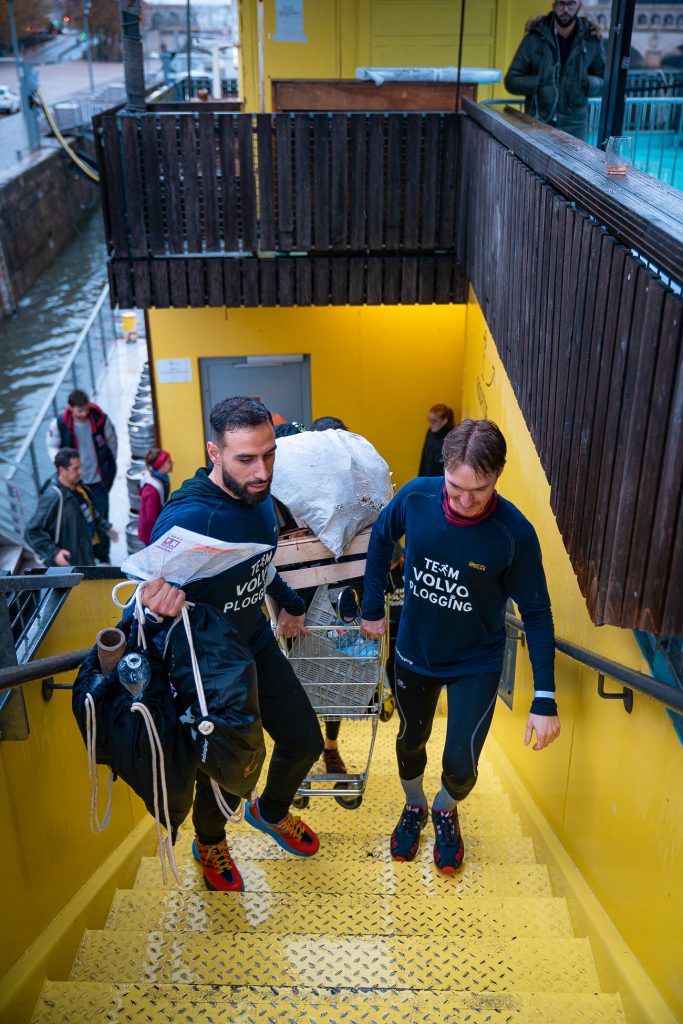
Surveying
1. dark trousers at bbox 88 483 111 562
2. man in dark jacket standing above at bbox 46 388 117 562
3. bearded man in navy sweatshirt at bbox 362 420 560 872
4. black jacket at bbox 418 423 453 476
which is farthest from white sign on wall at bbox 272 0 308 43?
bearded man in navy sweatshirt at bbox 362 420 560 872

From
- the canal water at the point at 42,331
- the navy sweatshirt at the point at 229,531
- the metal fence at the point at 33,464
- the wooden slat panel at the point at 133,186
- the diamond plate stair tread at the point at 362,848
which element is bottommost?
the canal water at the point at 42,331

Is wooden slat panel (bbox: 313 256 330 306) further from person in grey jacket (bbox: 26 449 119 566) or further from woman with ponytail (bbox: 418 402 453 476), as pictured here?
person in grey jacket (bbox: 26 449 119 566)

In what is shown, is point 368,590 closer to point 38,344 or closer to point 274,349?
A: point 274,349

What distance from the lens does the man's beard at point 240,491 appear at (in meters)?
3.50

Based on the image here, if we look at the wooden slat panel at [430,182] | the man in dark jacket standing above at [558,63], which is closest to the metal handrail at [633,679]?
the man in dark jacket standing above at [558,63]

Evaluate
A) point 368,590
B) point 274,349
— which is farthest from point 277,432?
point 274,349

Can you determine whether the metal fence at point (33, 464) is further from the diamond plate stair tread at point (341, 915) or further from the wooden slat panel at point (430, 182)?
the diamond plate stair tread at point (341, 915)

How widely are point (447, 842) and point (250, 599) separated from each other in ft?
5.23

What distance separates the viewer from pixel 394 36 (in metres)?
10.5

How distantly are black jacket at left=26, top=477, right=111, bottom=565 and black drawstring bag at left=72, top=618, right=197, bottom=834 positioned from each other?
4151 mm

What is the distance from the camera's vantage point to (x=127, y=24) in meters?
8.66

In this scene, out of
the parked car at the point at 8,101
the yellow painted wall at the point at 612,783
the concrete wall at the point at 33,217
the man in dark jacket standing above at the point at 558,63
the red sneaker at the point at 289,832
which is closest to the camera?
the yellow painted wall at the point at 612,783

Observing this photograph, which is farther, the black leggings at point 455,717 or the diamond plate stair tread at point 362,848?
the diamond plate stair tread at point 362,848

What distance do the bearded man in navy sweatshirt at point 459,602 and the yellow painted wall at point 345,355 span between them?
21.0 ft
